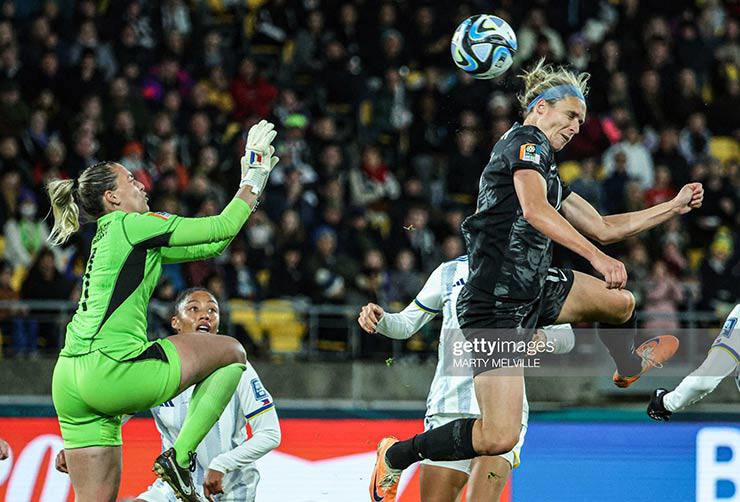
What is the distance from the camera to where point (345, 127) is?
41.5ft

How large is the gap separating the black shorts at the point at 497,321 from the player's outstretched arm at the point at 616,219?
45 centimetres

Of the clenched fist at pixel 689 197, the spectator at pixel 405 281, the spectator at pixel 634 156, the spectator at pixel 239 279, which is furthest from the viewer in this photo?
the spectator at pixel 634 156

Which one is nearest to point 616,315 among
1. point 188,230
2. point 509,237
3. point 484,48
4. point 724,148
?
point 509,237

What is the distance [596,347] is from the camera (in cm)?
1009

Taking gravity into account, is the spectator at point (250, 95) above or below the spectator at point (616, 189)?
above

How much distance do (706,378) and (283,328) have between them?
14.5ft

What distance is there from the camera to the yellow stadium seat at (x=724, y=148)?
12.7m

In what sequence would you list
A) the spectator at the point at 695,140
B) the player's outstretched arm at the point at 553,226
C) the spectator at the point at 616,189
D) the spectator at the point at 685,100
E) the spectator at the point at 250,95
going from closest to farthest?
the player's outstretched arm at the point at 553,226 → the spectator at the point at 616,189 → the spectator at the point at 250,95 → the spectator at the point at 695,140 → the spectator at the point at 685,100

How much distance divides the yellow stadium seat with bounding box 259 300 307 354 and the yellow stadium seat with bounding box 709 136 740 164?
4.87 metres

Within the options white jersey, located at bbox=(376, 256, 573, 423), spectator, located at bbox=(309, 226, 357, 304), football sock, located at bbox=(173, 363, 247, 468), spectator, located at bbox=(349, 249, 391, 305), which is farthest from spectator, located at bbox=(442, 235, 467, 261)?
football sock, located at bbox=(173, 363, 247, 468)

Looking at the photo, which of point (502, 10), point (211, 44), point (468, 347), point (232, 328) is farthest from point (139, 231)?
point (502, 10)

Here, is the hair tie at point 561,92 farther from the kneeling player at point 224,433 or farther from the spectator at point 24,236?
the spectator at point 24,236

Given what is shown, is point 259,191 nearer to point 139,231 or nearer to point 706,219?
point 139,231

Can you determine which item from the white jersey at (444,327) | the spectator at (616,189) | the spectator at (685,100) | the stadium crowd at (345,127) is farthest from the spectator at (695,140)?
the white jersey at (444,327)
